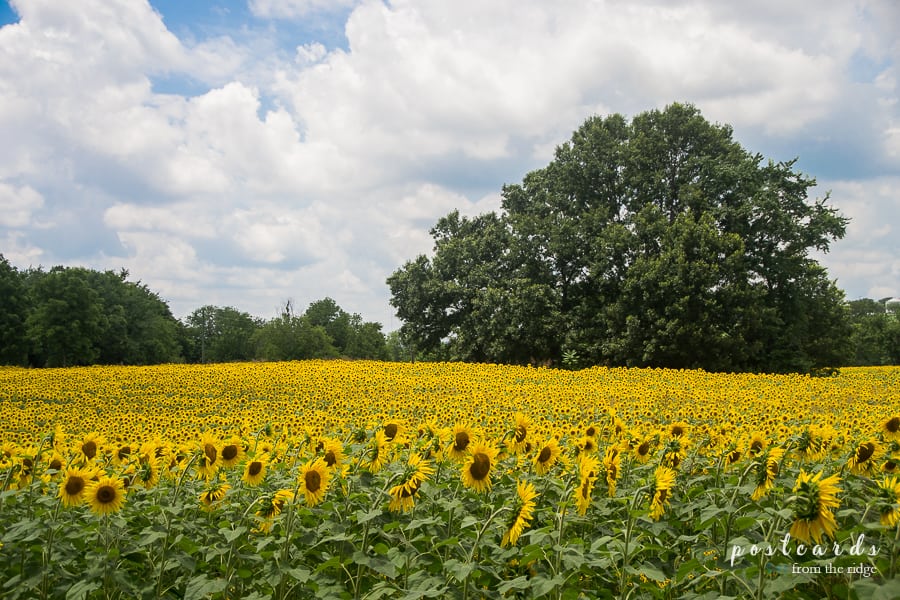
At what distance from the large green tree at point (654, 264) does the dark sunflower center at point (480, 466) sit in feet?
72.4

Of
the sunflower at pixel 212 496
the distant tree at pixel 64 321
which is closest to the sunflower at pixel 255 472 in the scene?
the sunflower at pixel 212 496

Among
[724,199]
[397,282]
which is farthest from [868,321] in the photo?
[397,282]

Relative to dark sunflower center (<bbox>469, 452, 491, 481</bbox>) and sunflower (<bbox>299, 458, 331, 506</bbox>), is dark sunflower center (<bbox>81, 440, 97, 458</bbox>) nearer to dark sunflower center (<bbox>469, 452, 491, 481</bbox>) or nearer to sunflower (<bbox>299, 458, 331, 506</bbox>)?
sunflower (<bbox>299, 458, 331, 506</bbox>)

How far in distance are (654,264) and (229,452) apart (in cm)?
2291

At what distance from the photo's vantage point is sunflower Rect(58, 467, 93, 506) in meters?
3.81

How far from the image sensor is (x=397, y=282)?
3284 centimetres

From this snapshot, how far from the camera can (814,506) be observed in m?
2.47

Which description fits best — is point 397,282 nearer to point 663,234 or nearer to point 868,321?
point 663,234

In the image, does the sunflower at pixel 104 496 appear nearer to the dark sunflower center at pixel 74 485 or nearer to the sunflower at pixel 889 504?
the dark sunflower center at pixel 74 485

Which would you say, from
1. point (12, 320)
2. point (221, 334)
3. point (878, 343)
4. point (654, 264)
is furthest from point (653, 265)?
point (221, 334)

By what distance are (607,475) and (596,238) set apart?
2416cm

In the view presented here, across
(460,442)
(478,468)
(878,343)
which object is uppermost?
(878,343)

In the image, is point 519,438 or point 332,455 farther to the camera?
point 519,438

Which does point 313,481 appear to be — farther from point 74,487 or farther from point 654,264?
point 654,264
